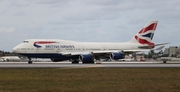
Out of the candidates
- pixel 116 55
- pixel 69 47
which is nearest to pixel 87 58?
pixel 116 55

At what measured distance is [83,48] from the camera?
7575 centimetres

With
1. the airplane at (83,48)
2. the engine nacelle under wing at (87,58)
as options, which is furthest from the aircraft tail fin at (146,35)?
the engine nacelle under wing at (87,58)

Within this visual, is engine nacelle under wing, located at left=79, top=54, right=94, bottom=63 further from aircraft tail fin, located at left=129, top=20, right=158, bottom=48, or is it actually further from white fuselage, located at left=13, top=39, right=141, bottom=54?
aircraft tail fin, located at left=129, top=20, right=158, bottom=48

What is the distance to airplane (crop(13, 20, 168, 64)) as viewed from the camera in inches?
2835

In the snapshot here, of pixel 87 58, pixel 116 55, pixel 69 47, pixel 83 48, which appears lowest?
pixel 87 58

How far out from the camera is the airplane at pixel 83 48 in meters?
72.0

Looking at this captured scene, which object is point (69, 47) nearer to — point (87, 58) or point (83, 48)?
point (83, 48)

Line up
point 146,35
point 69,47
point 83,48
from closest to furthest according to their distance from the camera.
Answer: point 69,47 < point 83,48 < point 146,35

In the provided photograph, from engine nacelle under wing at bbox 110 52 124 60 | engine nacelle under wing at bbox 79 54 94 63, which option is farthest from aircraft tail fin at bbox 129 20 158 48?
engine nacelle under wing at bbox 79 54 94 63

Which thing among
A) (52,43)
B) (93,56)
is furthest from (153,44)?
(52,43)

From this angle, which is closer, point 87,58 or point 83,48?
point 87,58

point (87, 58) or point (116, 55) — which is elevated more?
point (116, 55)

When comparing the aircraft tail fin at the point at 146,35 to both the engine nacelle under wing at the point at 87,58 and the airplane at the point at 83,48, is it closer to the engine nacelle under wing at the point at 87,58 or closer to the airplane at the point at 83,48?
the airplane at the point at 83,48
